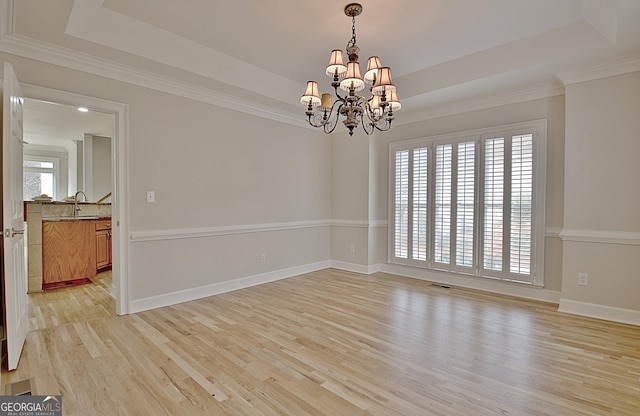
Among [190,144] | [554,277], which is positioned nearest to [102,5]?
[190,144]

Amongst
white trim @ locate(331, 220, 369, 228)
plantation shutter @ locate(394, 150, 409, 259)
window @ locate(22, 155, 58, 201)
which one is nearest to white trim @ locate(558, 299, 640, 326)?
plantation shutter @ locate(394, 150, 409, 259)

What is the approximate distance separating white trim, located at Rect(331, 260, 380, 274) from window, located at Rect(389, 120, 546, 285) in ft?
1.18

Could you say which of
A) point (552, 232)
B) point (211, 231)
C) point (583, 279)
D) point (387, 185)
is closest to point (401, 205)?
point (387, 185)

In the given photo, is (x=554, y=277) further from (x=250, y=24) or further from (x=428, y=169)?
(x=250, y=24)

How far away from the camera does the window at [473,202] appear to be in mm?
3842

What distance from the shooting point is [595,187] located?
329 centimetres

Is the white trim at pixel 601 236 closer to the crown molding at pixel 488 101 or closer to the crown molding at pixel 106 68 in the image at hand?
the crown molding at pixel 488 101

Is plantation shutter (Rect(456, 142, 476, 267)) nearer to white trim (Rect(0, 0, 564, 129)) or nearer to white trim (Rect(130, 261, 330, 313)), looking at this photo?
white trim (Rect(0, 0, 564, 129))

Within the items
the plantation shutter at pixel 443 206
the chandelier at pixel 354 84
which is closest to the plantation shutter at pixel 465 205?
the plantation shutter at pixel 443 206

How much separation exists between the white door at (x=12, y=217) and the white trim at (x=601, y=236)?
16.8ft

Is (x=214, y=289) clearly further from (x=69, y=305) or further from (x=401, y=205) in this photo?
(x=401, y=205)

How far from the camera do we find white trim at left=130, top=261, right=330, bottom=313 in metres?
3.48

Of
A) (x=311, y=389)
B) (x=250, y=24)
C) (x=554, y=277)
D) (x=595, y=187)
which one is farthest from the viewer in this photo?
(x=554, y=277)

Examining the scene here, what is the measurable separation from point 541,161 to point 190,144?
433cm
